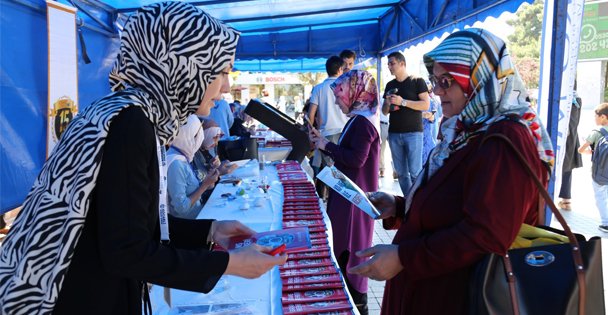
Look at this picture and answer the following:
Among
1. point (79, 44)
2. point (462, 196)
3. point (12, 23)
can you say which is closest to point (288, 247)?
point (462, 196)

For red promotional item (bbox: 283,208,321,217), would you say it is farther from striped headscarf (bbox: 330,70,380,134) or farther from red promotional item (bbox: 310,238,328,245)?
striped headscarf (bbox: 330,70,380,134)

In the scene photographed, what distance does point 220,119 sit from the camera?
22.2 feet

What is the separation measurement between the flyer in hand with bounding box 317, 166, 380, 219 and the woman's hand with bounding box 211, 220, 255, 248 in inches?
19.9

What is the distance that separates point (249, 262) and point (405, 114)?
4.99 m

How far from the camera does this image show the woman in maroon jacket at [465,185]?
3.90 feet

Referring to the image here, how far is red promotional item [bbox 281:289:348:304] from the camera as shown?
4.73ft

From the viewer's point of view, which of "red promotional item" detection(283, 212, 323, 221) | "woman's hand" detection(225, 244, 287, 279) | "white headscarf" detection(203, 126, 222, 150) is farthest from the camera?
"white headscarf" detection(203, 126, 222, 150)

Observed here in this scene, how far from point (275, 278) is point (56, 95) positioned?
2.92m

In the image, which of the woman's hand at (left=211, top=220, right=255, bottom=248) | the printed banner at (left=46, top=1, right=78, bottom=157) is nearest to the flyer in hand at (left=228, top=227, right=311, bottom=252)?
the woman's hand at (left=211, top=220, right=255, bottom=248)

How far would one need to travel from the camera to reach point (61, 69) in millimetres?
3590

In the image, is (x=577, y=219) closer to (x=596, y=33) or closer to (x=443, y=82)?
(x=443, y=82)

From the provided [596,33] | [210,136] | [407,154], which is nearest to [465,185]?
[210,136]

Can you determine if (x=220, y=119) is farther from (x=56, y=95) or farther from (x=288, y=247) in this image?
(x=288, y=247)

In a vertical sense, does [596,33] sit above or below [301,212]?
above
